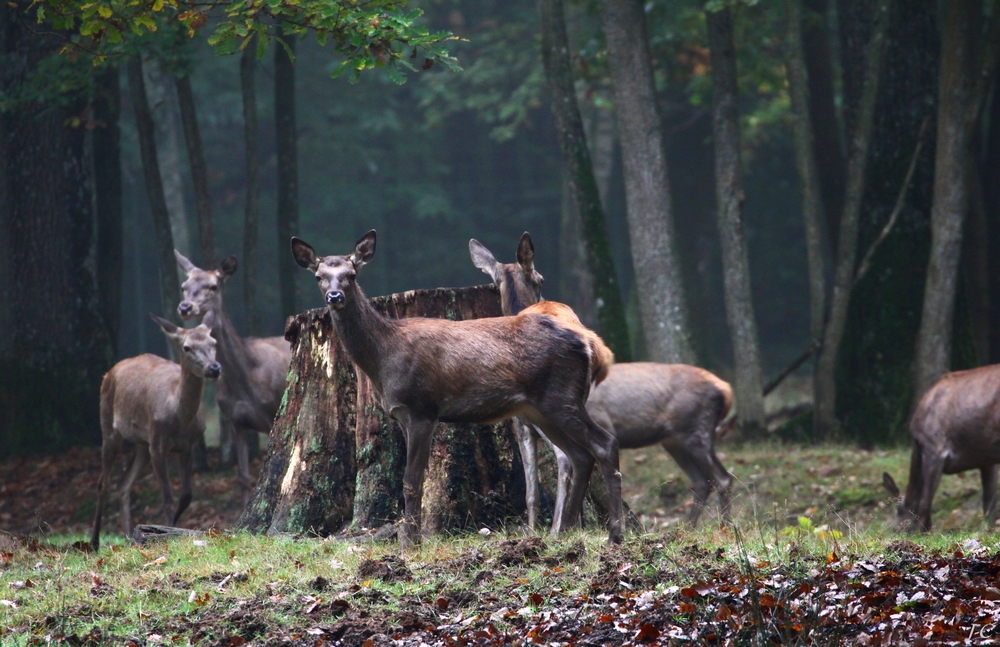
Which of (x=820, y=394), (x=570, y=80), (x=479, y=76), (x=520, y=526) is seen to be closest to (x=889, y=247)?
(x=820, y=394)

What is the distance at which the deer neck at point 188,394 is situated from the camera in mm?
10297

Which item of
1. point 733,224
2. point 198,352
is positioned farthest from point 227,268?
point 733,224

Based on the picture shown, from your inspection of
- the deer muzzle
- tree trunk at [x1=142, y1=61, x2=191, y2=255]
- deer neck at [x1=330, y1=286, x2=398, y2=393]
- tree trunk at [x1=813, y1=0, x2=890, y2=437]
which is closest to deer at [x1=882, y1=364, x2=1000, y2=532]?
tree trunk at [x1=813, y1=0, x2=890, y2=437]

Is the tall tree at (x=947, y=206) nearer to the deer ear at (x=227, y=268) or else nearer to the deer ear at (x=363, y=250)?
the deer ear at (x=363, y=250)

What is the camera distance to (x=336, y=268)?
7371mm

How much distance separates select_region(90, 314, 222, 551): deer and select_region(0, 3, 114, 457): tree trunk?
293 centimetres

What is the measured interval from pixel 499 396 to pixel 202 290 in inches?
246

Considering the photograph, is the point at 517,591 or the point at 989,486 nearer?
the point at 517,591

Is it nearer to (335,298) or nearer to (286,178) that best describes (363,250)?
(335,298)

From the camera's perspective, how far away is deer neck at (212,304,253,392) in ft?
38.8

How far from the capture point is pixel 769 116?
914 inches

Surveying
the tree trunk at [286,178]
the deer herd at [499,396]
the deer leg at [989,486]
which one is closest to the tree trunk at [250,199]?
the tree trunk at [286,178]

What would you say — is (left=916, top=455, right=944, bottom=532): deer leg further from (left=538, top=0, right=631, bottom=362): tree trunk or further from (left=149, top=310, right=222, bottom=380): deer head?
(left=149, top=310, right=222, bottom=380): deer head

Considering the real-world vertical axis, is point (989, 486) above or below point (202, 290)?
below
